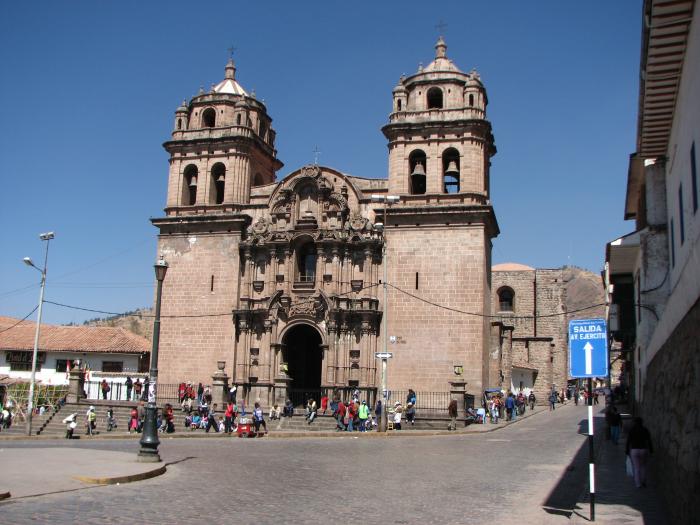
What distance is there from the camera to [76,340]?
46.5m

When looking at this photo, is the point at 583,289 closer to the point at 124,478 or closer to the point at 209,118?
the point at 209,118

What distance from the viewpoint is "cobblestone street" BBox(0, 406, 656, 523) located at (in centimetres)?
1016

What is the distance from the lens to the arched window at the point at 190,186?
36219mm

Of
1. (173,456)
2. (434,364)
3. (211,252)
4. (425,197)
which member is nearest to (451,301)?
(434,364)

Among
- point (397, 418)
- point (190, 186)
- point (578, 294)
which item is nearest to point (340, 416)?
point (397, 418)

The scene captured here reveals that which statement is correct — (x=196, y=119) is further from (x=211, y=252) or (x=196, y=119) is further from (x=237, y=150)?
(x=211, y=252)

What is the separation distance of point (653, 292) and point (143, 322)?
10667 centimetres

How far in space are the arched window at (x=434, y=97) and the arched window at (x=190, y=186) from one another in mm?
11628

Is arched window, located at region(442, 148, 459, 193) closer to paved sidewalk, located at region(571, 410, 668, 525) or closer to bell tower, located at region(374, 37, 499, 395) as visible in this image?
bell tower, located at region(374, 37, 499, 395)

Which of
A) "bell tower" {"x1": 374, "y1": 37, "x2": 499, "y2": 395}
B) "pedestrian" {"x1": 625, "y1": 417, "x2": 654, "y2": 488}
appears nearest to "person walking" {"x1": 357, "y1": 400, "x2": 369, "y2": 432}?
"bell tower" {"x1": 374, "y1": 37, "x2": 499, "y2": 395}

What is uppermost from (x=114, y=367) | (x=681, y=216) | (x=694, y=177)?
(x=694, y=177)

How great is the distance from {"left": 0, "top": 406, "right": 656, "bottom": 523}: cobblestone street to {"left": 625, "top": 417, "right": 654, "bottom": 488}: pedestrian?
1097 mm

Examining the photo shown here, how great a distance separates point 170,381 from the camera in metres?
33.8

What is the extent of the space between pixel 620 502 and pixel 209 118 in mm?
29853
